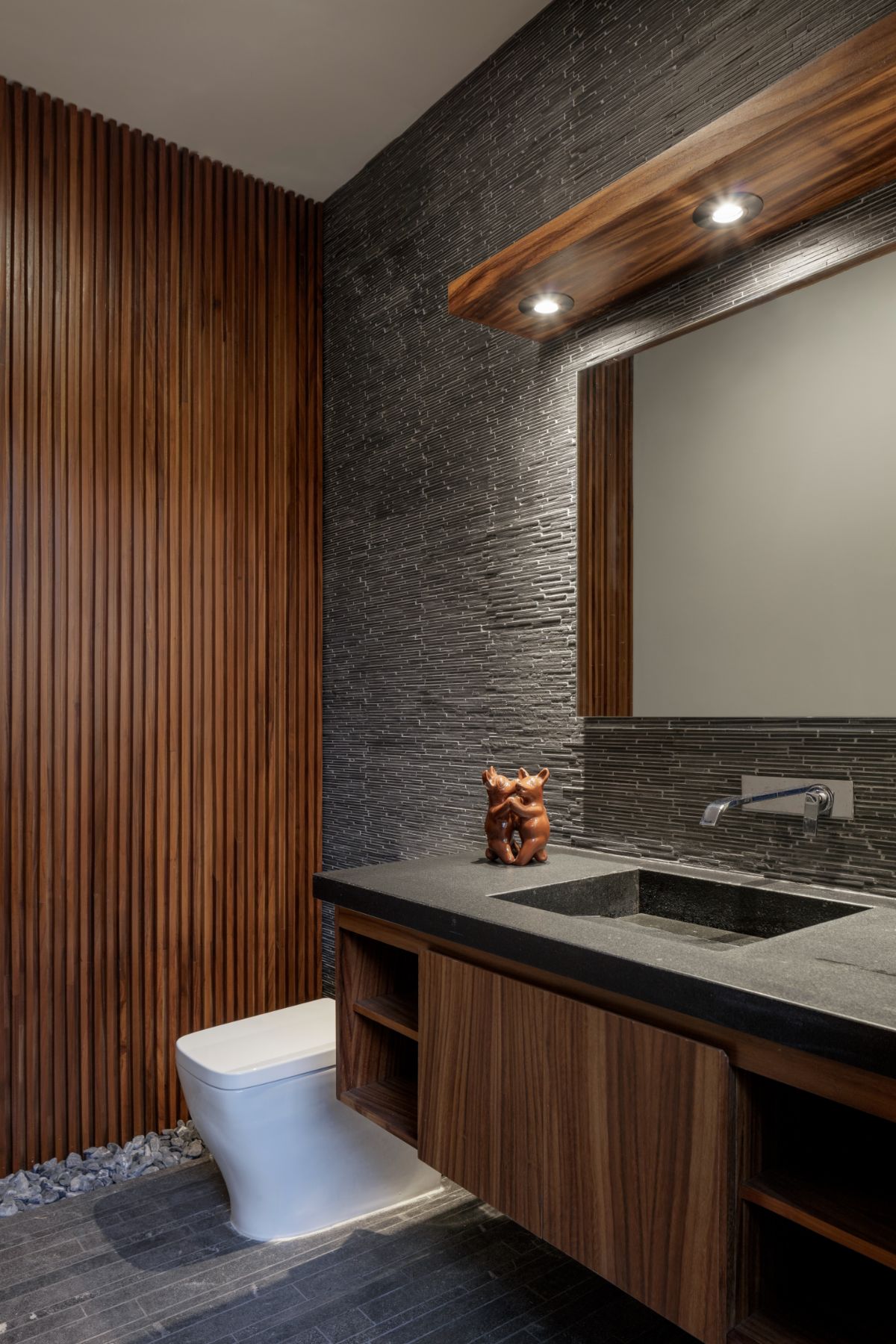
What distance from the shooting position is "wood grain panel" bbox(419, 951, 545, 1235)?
1.39 m

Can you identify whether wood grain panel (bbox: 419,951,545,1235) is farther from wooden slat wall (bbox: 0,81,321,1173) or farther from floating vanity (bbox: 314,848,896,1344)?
wooden slat wall (bbox: 0,81,321,1173)

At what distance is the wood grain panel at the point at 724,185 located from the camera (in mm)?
1399

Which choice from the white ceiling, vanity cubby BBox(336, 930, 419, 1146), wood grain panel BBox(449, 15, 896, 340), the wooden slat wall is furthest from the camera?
the wooden slat wall

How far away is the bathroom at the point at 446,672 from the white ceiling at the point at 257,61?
0.04 ft

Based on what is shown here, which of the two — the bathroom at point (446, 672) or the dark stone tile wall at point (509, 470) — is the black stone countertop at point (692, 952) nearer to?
the bathroom at point (446, 672)

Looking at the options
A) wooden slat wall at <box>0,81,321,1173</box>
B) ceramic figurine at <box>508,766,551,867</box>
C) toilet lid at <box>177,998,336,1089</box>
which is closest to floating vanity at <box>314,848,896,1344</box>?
ceramic figurine at <box>508,766,551,867</box>

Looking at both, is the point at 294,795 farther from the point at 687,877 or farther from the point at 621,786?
the point at 687,877

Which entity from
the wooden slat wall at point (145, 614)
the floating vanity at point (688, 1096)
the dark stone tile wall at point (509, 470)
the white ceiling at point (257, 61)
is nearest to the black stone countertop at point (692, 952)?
the floating vanity at point (688, 1096)

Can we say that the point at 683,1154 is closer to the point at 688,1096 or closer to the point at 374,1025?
the point at 688,1096

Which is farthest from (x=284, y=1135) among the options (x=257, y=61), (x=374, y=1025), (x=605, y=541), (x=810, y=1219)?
(x=257, y=61)

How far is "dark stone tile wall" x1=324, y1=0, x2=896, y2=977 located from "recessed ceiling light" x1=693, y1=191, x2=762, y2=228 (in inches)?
A: 3.8

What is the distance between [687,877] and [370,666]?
1.36m

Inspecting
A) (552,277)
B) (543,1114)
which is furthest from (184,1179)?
(552,277)

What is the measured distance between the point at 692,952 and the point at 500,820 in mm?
781
